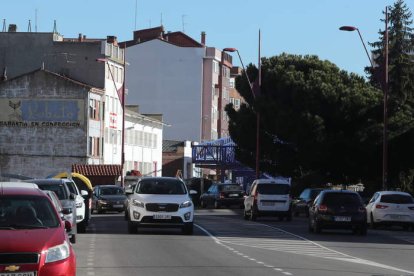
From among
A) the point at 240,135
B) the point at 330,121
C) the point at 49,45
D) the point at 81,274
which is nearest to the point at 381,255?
the point at 81,274

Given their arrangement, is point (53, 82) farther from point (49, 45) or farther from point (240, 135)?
point (240, 135)

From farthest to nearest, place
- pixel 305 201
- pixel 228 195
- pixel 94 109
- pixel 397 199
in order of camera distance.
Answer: pixel 94 109 < pixel 228 195 < pixel 305 201 < pixel 397 199

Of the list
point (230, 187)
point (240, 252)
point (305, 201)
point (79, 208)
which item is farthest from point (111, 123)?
point (240, 252)

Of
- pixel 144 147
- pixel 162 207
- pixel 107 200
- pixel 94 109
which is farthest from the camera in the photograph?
pixel 144 147

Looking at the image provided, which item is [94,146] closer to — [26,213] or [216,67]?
[216,67]

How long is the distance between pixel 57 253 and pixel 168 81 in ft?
325

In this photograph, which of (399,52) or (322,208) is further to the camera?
(399,52)

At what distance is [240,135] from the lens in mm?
68375

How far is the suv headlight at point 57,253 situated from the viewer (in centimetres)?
1253

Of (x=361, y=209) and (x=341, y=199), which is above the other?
(x=341, y=199)

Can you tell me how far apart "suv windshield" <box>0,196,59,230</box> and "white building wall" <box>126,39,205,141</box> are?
95472mm

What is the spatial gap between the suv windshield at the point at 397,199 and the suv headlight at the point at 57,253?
2699 centimetres

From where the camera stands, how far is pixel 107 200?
180 ft

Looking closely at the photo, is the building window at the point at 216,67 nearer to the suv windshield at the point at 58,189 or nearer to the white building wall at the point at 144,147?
the white building wall at the point at 144,147
